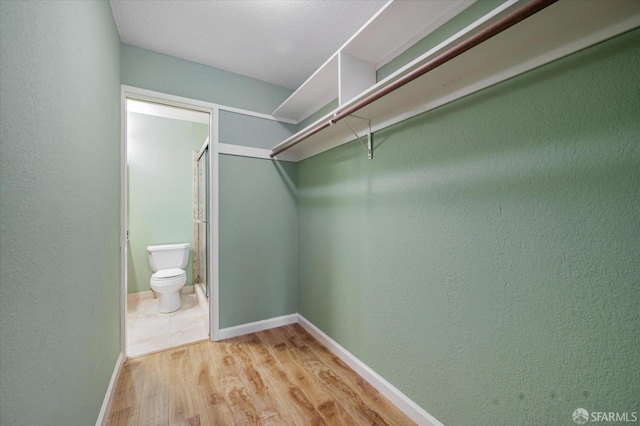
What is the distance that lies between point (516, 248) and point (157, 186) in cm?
393

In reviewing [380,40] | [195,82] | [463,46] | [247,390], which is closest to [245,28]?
[195,82]

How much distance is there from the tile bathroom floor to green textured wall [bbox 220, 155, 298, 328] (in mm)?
473

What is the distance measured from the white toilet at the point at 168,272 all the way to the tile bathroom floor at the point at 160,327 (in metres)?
0.14

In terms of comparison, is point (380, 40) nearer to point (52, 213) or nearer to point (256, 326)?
point (52, 213)

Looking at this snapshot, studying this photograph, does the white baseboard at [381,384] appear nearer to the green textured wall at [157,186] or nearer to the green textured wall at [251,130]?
the green textured wall at [251,130]

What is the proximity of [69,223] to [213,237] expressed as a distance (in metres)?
1.32

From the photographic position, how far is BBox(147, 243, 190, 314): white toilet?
286 cm

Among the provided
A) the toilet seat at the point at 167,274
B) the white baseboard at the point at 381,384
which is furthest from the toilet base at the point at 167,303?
the white baseboard at the point at 381,384

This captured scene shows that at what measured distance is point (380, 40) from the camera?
1475 millimetres

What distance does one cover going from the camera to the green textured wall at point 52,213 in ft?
2.00

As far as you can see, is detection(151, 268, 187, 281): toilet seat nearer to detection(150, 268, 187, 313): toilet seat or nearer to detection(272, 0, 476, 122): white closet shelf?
detection(150, 268, 187, 313): toilet seat

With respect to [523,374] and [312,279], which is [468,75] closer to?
[523,374]

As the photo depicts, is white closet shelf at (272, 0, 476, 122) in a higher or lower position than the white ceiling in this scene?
lower

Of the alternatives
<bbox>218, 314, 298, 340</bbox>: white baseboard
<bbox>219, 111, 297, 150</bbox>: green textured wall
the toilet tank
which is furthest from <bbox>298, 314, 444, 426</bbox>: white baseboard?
the toilet tank
